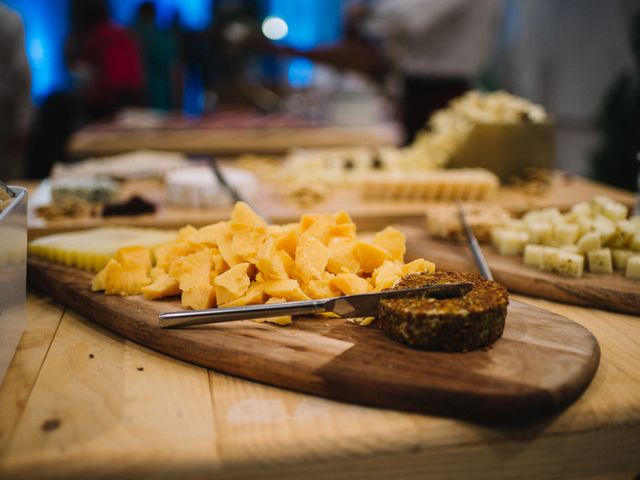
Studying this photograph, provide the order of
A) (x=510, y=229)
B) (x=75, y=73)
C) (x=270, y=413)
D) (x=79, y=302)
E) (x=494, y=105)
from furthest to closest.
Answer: (x=75, y=73)
(x=494, y=105)
(x=510, y=229)
(x=79, y=302)
(x=270, y=413)

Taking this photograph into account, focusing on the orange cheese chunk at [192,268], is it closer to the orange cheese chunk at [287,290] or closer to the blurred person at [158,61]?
the orange cheese chunk at [287,290]

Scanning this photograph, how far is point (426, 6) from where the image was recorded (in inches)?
149

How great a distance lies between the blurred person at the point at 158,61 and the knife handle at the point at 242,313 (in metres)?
6.90

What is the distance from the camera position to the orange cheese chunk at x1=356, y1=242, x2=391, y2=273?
131 centimetres

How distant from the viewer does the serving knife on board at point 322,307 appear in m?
1.12

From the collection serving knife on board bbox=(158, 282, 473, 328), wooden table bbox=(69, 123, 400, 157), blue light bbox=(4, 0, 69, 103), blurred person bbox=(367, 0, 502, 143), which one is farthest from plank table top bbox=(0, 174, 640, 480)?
blue light bbox=(4, 0, 69, 103)

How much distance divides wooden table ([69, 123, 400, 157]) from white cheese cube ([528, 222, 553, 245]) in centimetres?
244

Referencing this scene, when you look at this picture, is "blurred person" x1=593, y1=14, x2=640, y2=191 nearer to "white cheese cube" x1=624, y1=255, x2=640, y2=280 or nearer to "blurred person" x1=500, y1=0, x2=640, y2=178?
"blurred person" x1=500, y1=0, x2=640, y2=178

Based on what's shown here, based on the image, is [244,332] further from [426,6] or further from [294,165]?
[426,6]

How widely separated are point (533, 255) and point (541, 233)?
0.08 metres

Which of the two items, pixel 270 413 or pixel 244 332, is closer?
pixel 270 413

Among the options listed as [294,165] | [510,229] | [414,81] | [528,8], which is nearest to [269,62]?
[528,8]

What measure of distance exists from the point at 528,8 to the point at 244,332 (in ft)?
21.3

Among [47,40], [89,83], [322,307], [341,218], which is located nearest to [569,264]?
[341,218]
